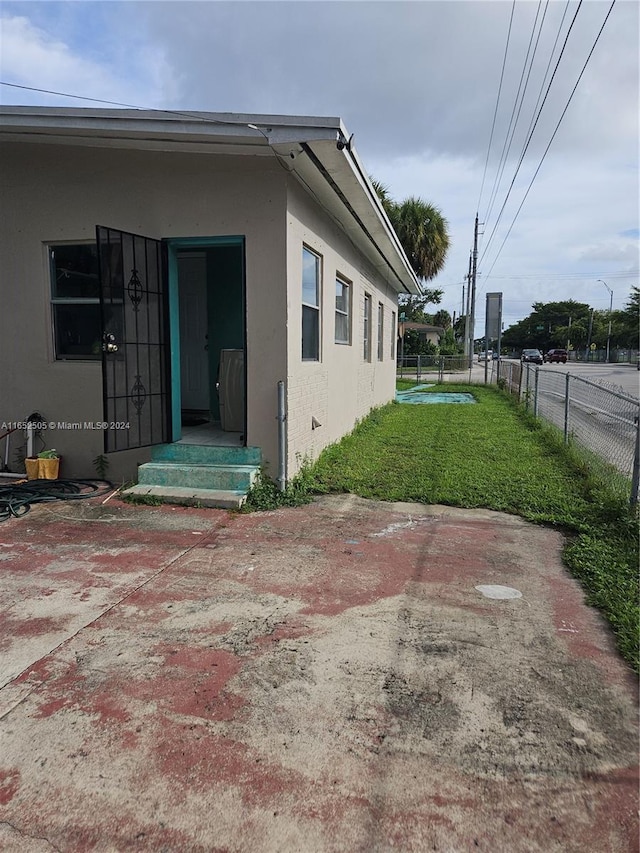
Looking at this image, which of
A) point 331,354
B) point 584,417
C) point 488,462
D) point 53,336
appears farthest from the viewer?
point 584,417

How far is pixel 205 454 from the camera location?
6.13 meters

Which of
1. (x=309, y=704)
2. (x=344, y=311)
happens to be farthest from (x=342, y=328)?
(x=309, y=704)

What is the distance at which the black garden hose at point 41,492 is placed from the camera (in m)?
5.37

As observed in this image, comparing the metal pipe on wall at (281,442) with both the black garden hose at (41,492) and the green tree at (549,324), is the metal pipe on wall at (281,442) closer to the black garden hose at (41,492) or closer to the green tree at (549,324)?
the black garden hose at (41,492)

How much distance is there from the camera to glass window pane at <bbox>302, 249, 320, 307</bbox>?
21.8ft

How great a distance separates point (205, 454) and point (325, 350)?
8.06ft

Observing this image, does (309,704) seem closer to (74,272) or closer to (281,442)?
(281,442)

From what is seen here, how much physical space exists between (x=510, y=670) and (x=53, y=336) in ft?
19.4

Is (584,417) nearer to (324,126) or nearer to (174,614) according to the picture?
(324,126)

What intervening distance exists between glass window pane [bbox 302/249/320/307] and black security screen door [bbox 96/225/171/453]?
5.35 ft

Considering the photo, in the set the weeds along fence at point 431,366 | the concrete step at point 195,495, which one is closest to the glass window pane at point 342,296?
the concrete step at point 195,495

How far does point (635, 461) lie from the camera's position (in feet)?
15.6

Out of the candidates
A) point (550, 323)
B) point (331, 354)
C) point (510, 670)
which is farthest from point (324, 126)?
point (550, 323)

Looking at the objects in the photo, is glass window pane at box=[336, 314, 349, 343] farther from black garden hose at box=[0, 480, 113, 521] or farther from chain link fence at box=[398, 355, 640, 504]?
black garden hose at box=[0, 480, 113, 521]
